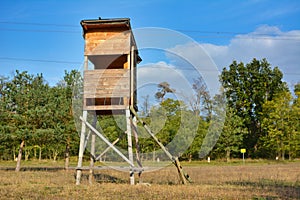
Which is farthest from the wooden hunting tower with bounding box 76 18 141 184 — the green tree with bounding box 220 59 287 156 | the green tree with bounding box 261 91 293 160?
the green tree with bounding box 220 59 287 156

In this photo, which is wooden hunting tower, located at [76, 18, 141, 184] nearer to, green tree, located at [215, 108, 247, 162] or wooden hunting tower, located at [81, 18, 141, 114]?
wooden hunting tower, located at [81, 18, 141, 114]

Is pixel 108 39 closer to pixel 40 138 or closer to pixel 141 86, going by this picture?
pixel 141 86

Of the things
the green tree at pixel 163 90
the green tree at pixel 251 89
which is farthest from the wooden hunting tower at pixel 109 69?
the green tree at pixel 251 89

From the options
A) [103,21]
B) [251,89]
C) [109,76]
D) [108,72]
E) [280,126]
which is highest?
[251,89]

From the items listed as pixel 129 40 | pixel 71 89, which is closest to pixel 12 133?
pixel 71 89

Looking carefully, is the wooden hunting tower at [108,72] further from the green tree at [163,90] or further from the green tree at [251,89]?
the green tree at [251,89]

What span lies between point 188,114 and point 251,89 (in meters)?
30.6

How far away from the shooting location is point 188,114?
4131 cm

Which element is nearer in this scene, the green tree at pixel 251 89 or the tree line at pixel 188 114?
the tree line at pixel 188 114

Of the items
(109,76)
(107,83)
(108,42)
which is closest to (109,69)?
(109,76)

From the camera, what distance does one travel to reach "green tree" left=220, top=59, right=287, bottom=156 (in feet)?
214

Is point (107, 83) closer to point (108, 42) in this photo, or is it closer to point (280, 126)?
point (108, 42)

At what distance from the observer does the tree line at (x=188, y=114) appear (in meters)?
25.2

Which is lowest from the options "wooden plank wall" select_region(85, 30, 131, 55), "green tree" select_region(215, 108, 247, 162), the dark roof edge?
"green tree" select_region(215, 108, 247, 162)
